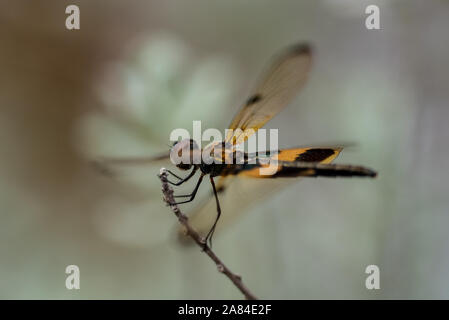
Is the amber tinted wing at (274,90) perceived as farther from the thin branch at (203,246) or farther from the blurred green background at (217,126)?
the thin branch at (203,246)

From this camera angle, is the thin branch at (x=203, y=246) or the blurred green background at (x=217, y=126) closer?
the thin branch at (x=203, y=246)

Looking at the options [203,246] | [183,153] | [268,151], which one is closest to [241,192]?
[268,151]

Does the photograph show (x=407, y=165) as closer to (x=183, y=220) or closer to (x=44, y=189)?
(x=183, y=220)

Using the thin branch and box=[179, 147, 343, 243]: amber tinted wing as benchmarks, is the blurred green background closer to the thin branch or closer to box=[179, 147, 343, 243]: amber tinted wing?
box=[179, 147, 343, 243]: amber tinted wing

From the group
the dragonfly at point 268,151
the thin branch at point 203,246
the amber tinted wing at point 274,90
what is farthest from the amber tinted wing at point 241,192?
the thin branch at point 203,246

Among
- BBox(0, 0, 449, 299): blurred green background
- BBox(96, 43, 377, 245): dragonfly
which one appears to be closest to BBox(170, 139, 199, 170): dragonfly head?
BBox(96, 43, 377, 245): dragonfly
